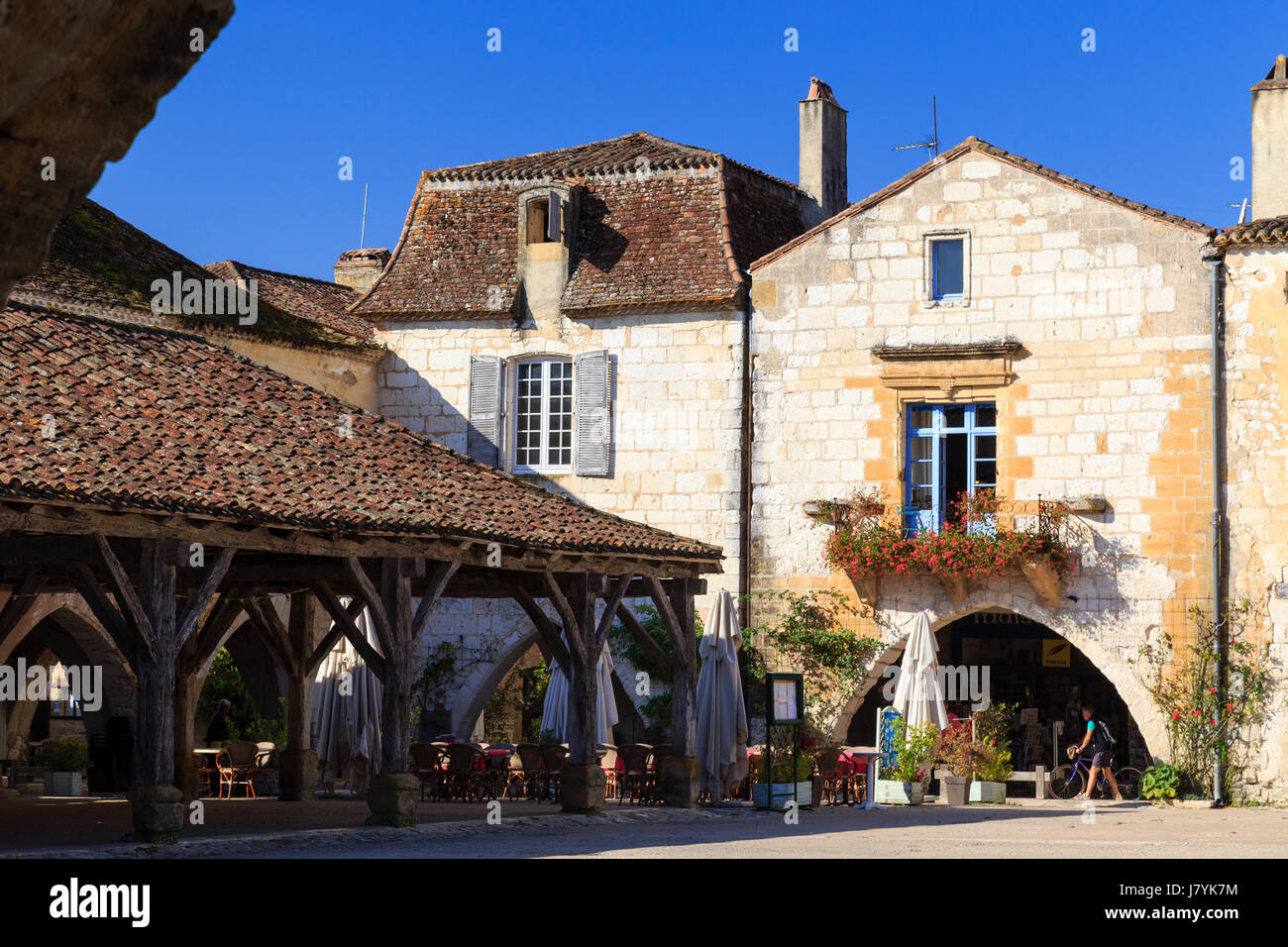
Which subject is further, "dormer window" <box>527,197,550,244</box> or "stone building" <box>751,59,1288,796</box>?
"dormer window" <box>527,197,550,244</box>

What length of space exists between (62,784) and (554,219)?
8.88 meters

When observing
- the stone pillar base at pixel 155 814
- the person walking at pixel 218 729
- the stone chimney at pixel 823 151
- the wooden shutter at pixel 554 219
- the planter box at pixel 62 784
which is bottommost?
the planter box at pixel 62 784

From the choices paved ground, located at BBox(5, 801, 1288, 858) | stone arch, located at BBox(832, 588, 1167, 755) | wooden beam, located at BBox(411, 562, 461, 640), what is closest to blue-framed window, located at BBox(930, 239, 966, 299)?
stone arch, located at BBox(832, 588, 1167, 755)

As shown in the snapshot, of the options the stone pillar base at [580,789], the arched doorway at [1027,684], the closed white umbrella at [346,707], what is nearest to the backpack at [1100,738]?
the arched doorway at [1027,684]

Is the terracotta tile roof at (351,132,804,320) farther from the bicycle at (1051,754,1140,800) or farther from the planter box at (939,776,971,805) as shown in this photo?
the bicycle at (1051,754,1140,800)

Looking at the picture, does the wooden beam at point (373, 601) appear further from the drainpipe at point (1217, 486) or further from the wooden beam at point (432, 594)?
the drainpipe at point (1217, 486)

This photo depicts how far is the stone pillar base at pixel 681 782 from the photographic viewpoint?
16.3 metres

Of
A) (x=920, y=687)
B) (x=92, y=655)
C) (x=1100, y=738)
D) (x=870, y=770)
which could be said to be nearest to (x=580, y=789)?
(x=870, y=770)

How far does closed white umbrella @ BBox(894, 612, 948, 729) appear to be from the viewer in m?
18.2

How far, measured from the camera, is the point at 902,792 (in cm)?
1772

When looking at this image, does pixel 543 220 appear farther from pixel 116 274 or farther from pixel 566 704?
pixel 566 704

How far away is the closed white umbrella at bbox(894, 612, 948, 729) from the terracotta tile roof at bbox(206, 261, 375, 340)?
8.65 meters

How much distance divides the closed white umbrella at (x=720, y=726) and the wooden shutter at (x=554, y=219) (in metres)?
7.04
